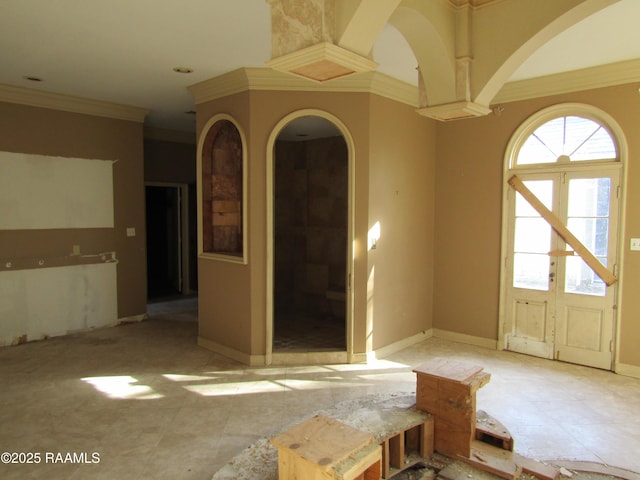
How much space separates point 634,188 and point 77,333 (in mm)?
6883

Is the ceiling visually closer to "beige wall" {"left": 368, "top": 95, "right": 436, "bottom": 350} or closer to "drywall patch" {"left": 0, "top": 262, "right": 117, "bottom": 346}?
"beige wall" {"left": 368, "top": 95, "right": 436, "bottom": 350}

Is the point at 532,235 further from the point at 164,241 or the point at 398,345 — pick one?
the point at 164,241

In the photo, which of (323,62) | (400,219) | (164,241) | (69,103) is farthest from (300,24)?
(164,241)

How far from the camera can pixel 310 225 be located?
7.56 metres

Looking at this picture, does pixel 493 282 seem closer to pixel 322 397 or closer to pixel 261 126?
pixel 322 397

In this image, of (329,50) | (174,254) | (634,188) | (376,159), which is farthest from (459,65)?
(174,254)

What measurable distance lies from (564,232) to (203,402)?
13.7 feet

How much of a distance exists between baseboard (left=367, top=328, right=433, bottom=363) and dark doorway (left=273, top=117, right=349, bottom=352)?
4.41 feet

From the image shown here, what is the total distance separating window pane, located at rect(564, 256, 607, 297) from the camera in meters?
4.84

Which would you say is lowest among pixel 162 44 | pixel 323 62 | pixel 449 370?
pixel 449 370

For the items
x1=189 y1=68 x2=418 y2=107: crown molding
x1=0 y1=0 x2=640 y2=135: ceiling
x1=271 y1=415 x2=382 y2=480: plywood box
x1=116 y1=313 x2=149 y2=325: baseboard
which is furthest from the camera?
x1=116 y1=313 x2=149 y2=325: baseboard

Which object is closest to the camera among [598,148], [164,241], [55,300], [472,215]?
[598,148]

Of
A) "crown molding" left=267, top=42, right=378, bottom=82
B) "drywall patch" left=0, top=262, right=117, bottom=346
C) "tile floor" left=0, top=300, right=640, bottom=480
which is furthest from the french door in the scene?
"drywall patch" left=0, top=262, right=117, bottom=346

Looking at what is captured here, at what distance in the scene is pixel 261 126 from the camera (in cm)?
476
